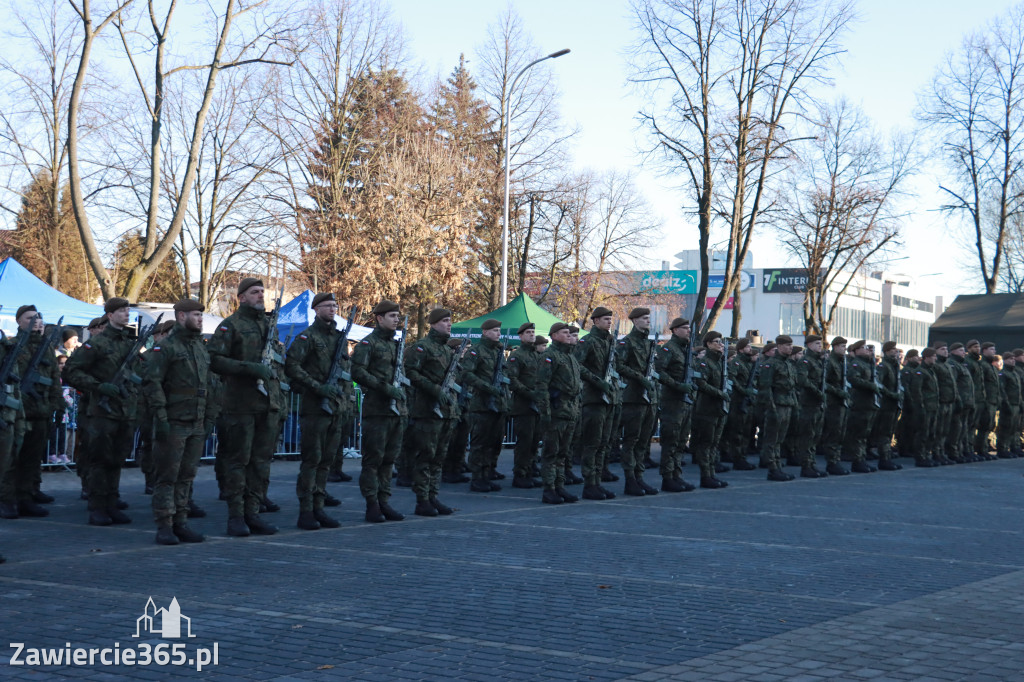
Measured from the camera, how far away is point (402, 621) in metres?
6.51

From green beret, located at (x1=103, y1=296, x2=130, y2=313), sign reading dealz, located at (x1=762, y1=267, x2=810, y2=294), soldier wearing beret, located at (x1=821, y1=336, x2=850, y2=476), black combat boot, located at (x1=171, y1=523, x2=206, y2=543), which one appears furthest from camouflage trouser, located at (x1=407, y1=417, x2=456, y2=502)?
sign reading dealz, located at (x1=762, y1=267, x2=810, y2=294)

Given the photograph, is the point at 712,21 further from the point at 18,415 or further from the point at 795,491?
the point at 18,415

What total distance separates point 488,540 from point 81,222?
15357mm

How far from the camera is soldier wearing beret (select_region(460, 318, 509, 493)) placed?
47.4 feet

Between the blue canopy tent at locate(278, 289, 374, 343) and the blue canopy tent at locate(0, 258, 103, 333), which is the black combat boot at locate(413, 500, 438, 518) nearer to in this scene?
the blue canopy tent at locate(0, 258, 103, 333)

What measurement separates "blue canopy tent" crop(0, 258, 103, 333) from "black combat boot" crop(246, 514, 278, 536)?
931cm

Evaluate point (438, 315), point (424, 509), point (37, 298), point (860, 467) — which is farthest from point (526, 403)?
point (37, 298)

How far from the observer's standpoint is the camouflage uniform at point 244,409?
384 inches

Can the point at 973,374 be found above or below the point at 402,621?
above

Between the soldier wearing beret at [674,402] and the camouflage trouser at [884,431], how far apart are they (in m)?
6.35

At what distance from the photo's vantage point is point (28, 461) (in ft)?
37.7

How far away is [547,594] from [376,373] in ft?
13.5

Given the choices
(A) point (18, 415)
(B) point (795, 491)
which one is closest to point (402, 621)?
(A) point (18, 415)

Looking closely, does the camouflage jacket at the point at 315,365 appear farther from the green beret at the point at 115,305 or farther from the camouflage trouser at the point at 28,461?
the camouflage trouser at the point at 28,461
